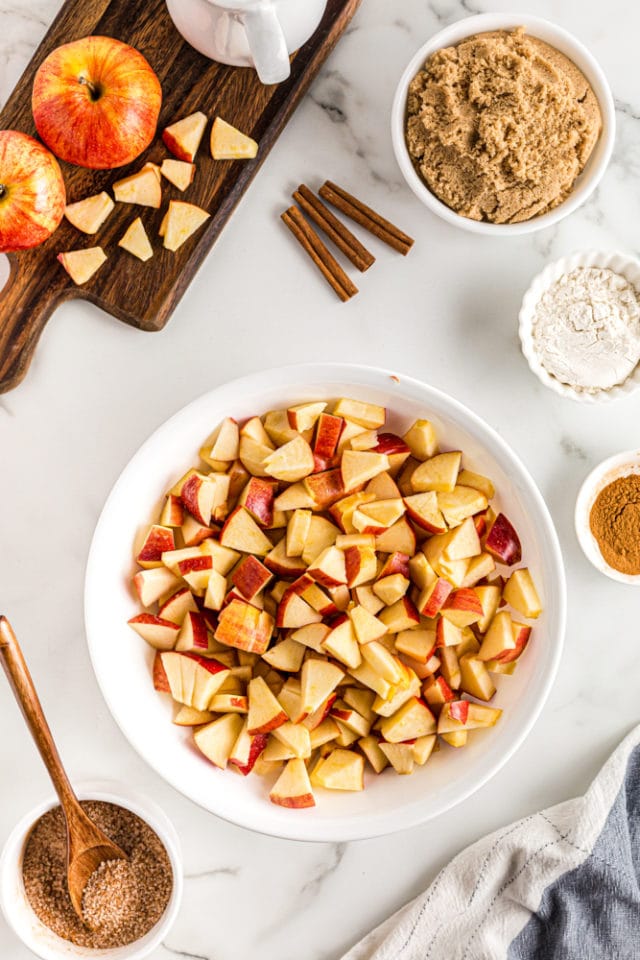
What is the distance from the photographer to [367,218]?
1.49 meters

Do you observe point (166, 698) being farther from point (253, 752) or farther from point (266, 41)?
point (266, 41)

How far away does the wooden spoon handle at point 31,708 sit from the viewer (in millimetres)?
1325

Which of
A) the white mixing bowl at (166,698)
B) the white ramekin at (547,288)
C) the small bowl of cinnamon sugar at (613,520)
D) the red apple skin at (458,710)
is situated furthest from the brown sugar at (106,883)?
the white ramekin at (547,288)

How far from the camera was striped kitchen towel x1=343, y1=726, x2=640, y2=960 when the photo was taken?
157 centimetres

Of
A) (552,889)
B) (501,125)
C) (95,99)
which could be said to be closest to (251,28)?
(95,99)

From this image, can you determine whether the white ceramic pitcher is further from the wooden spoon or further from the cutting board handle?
the wooden spoon

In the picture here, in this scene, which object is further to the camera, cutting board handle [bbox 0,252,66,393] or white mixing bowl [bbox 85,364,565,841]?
cutting board handle [bbox 0,252,66,393]

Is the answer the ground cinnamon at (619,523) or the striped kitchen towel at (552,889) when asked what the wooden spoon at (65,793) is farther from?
the ground cinnamon at (619,523)

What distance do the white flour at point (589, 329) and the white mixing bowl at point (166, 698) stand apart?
235 mm

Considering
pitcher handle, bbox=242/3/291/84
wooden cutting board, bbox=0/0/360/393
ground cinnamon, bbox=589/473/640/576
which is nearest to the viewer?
pitcher handle, bbox=242/3/291/84

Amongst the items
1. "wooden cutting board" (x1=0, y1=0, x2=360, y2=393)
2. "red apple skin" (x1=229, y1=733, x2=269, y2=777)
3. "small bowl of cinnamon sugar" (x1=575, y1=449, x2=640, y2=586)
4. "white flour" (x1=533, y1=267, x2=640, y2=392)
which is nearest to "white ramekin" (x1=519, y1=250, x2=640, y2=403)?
"white flour" (x1=533, y1=267, x2=640, y2=392)

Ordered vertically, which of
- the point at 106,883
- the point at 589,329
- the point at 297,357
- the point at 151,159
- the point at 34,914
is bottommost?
the point at 34,914

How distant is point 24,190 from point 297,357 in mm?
508

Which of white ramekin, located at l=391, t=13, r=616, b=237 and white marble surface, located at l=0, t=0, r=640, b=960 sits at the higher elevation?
white ramekin, located at l=391, t=13, r=616, b=237
